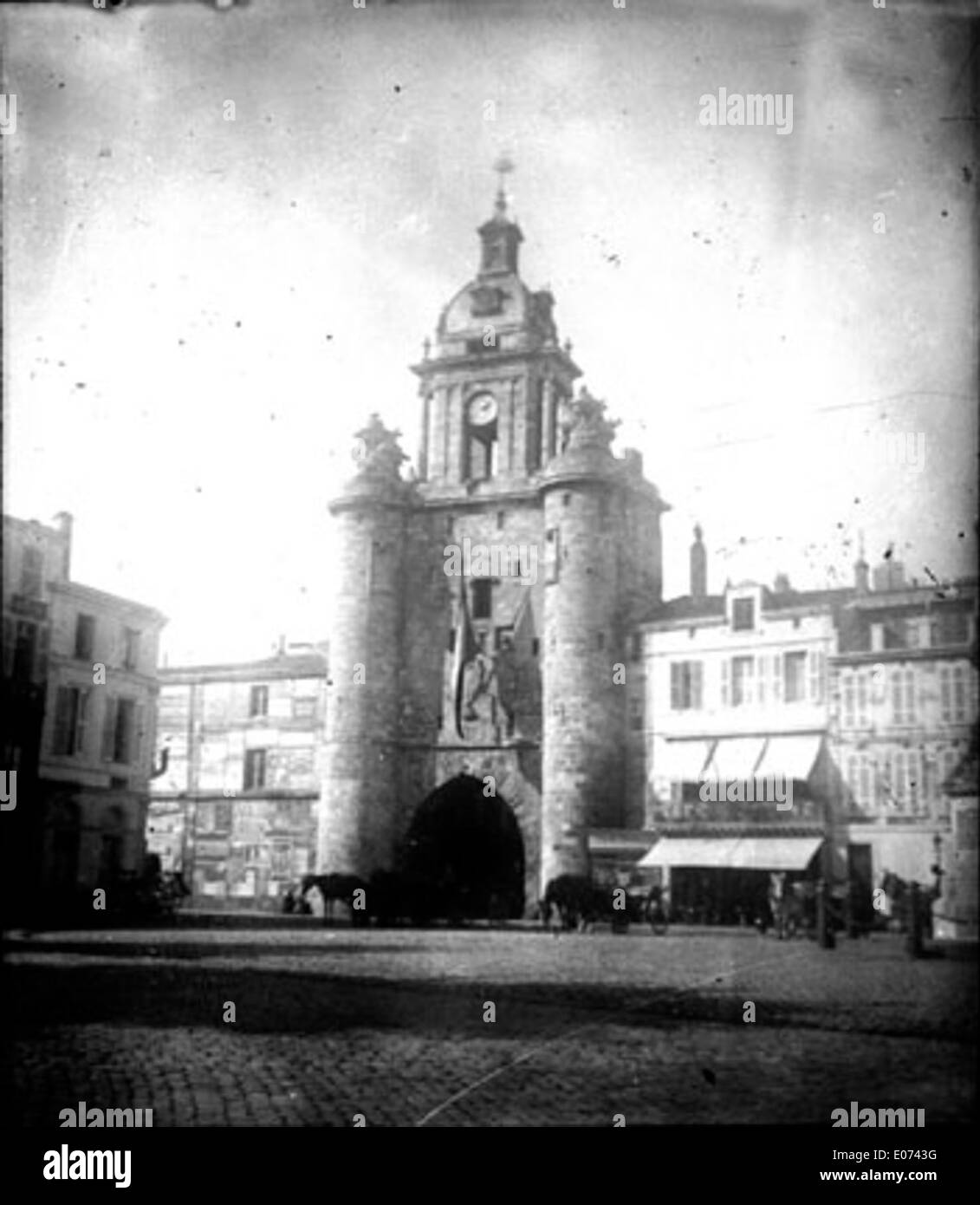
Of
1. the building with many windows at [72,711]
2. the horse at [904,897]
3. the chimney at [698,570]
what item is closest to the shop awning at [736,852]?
the horse at [904,897]

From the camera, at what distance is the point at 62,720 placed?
14.1m

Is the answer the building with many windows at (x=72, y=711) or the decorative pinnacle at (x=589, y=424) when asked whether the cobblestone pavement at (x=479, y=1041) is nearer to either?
the building with many windows at (x=72, y=711)

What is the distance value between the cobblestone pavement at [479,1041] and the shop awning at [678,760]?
1324 cm

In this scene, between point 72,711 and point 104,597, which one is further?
point 72,711

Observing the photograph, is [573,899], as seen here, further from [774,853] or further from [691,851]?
[774,853]

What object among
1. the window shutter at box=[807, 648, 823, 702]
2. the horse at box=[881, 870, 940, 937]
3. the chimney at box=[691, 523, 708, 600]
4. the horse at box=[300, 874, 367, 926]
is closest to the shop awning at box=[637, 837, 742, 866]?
the window shutter at box=[807, 648, 823, 702]

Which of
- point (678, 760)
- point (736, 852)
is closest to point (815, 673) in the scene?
point (678, 760)

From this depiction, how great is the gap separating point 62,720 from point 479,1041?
6.82 metres

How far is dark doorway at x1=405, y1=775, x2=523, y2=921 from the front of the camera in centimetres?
3366

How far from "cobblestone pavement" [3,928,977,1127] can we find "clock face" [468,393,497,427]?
21.4 metres

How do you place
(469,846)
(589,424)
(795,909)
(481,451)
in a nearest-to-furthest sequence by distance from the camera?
1. (795,909)
2. (589,424)
3. (469,846)
4. (481,451)
